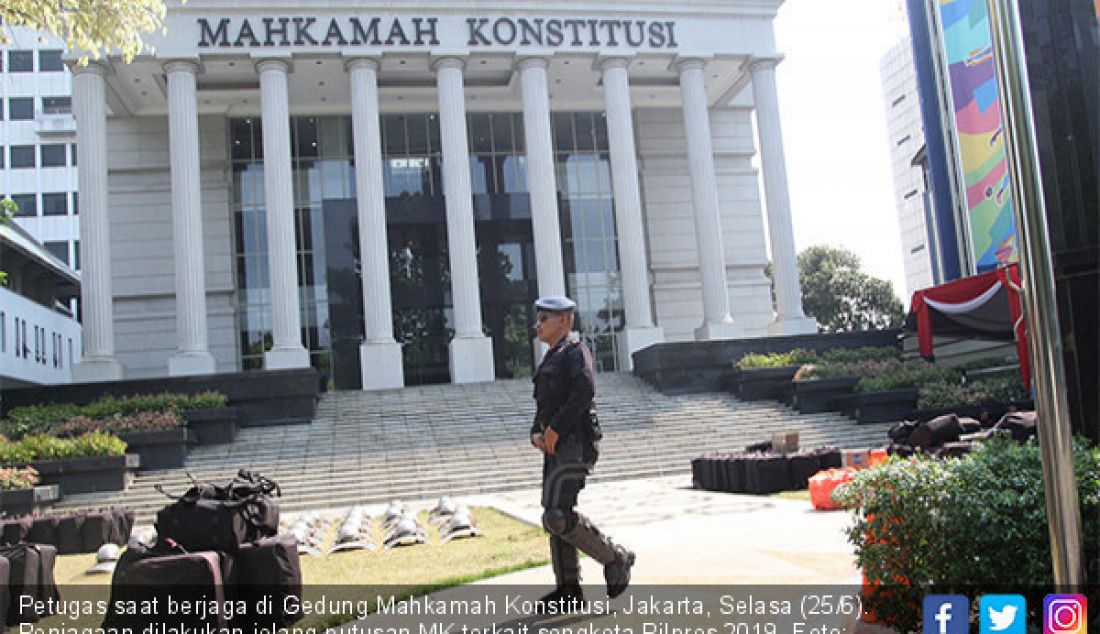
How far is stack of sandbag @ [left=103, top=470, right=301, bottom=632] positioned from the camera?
5.73m

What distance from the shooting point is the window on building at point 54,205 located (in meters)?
62.0

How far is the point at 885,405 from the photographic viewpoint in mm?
22438

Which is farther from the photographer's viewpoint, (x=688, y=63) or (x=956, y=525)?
(x=688, y=63)

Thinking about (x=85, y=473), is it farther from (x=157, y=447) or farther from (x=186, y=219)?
(x=186, y=219)

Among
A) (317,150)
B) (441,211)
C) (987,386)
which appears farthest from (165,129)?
(987,386)

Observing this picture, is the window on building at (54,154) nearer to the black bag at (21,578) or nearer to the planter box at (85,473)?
the planter box at (85,473)

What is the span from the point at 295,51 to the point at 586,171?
521 inches

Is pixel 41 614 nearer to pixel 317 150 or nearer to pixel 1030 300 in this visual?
pixel 1030 300

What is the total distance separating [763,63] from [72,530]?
30.3 m

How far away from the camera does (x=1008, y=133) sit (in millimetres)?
3789

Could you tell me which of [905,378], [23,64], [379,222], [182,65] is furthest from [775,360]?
[23,64]

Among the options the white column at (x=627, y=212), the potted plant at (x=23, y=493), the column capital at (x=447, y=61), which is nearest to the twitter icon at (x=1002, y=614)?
the potted plant at (x=23, y=493)

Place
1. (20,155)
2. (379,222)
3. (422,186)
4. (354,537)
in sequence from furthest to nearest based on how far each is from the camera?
(20,155)
(422,186)
(379,222)
(354,537)

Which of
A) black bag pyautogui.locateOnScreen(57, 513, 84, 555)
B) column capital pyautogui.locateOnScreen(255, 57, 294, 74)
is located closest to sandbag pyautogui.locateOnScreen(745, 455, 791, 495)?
black bag pyautogui.locateOnScreen(57, 513, 84, 555)
